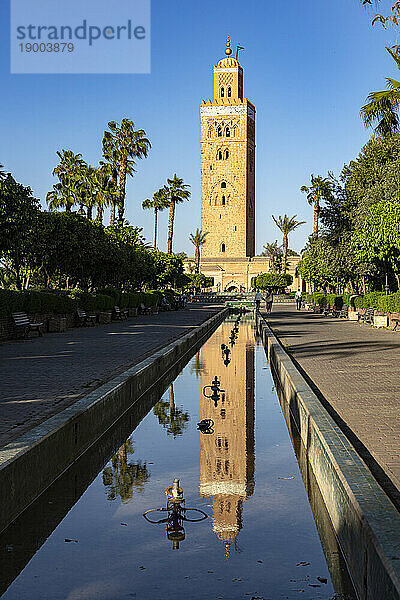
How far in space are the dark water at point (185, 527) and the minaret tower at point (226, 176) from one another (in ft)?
339

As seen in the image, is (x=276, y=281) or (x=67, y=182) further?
(x=276, y=281)

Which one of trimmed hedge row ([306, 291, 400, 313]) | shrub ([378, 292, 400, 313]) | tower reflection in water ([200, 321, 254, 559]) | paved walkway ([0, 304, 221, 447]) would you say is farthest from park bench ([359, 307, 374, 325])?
tower reflection in water ([200, 321, 254, 559])

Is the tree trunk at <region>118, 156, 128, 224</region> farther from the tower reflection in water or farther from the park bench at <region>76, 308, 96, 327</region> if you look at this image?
the tower reflection in water

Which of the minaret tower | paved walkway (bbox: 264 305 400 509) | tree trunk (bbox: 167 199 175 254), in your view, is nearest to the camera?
paved walkway (bbox: 264 305 400 509)

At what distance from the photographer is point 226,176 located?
368 feet

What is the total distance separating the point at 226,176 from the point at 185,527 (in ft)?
357

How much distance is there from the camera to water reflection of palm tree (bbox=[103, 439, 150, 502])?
6546 millimetres

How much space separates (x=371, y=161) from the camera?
35938 millimetres

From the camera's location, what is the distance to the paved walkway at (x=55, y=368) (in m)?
8.08

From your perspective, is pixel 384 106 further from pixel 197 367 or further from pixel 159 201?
pixel 159 201

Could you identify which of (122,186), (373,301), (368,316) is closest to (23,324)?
(368,316)

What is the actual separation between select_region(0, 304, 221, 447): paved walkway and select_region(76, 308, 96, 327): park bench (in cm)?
410

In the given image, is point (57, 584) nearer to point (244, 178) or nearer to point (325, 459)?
point (325, 459)

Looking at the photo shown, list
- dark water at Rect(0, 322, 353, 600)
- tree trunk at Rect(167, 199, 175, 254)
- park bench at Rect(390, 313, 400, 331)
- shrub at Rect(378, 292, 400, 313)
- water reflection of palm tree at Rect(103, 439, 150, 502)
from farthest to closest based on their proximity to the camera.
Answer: tree trunk at Rect(167, 199, 175, 254)
shrub at Rect(378, 292, 400, 313)
park bench at Rect(390, 313, 400, 331)
water reflection of palm tree at Rect(103, 439, 150, 502)
dark water at Rect(0, 322, 353, 600)
